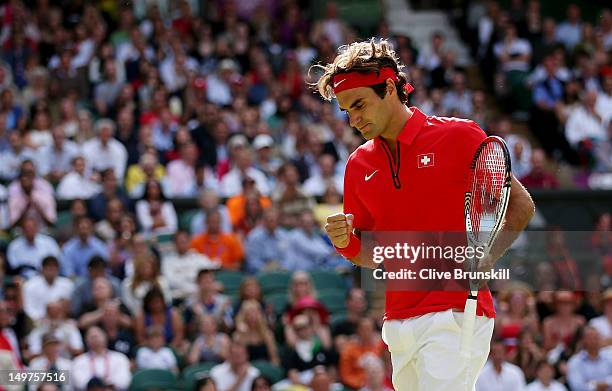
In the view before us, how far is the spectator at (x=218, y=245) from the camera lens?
11906 mm

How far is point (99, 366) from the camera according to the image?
9.89 m

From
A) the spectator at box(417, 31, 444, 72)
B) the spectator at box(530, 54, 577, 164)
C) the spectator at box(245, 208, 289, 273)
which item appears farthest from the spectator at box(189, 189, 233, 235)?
the spectator at box(417, 31, 444, 72)

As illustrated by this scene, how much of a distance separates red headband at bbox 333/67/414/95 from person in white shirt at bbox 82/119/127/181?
320 inches

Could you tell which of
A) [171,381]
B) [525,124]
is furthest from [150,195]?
[525,124]

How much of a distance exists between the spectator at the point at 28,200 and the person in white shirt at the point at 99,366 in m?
2.29

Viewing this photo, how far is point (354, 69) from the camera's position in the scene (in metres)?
5.30

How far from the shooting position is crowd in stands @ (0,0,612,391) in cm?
1045

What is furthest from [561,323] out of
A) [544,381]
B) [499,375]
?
[499,375]

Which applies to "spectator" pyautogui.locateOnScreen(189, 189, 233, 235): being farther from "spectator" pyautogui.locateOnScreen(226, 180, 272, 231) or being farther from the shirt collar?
the shirt collar

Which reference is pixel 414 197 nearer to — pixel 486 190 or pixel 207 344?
pixel 486 190

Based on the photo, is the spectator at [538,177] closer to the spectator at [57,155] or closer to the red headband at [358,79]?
the spectator at [57,155]

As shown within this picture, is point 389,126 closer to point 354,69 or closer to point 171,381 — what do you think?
point 354,69

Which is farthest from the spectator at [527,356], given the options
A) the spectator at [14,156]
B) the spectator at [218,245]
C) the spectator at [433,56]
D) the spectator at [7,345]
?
the spectator at [433,56]

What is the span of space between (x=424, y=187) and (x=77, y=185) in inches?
312
